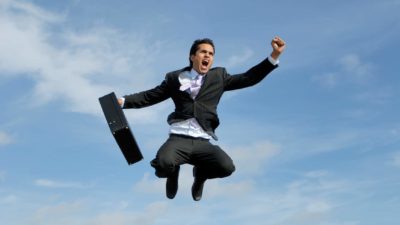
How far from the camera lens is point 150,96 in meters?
9.71

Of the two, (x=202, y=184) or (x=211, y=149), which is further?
(x=202, y=184)

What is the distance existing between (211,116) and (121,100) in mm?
1477

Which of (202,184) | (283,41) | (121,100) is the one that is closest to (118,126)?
(121,100)

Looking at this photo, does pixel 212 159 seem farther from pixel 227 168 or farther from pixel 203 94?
pixel 203 94

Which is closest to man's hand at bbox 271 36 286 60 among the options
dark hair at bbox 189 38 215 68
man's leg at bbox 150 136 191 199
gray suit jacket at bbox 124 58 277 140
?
gray suit jacket at bbox 124 58 277 140

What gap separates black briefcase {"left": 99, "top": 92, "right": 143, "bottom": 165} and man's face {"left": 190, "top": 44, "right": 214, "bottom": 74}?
4.67 ft

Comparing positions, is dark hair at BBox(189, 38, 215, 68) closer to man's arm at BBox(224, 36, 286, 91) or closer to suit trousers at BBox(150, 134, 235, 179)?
man's arm at BBox(224, 36, 286, 91)

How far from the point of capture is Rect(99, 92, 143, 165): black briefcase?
29.4 feet

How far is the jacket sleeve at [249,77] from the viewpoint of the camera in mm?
9461

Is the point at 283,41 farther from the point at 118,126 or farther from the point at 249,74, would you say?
the point at 118,126

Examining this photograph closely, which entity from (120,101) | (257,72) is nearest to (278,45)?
(257,72)

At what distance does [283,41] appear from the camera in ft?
30.5

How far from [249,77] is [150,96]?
5.45 ft

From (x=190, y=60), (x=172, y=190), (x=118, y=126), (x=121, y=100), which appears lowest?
(x=172, y=190)
